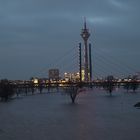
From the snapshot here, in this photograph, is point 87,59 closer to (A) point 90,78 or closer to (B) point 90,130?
(A) point 90,78

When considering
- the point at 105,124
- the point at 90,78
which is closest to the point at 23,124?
the point at 105,124

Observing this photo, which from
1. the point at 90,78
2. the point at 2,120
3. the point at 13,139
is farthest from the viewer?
the point at 90,78

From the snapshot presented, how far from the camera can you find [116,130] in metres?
37.3

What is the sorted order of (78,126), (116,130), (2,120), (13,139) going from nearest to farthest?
(13,139) < (116,130) < (78,126) < (2,120)

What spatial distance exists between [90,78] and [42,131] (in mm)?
135264

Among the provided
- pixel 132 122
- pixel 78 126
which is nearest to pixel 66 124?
pixel 78 126

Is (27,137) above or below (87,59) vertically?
below

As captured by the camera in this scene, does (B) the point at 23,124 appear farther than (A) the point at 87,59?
No

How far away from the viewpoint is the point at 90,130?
125 ft

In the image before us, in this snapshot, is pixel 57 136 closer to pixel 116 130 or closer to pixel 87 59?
pixel 116 130

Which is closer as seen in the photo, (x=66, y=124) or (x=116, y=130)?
(x=116, y=130)

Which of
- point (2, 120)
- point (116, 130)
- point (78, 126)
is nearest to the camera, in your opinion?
point (116, 130)

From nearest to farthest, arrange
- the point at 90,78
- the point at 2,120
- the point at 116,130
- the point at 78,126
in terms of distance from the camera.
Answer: the point at 116,130
the point at 78,126
the point at 2,120
the point at 90,78

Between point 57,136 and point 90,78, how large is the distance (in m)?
138
